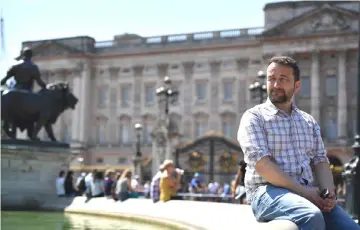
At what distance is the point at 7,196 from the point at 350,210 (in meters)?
7.05

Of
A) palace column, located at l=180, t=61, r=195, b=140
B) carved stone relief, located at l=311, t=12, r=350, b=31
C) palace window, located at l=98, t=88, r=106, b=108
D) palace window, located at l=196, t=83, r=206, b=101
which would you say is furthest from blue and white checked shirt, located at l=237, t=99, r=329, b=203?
palace window, located at l=98, t=88, r=106, b=108

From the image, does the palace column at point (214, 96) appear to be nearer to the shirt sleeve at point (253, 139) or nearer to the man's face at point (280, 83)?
the man's face at point (280, 83)

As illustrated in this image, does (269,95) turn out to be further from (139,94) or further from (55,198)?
(139,94)

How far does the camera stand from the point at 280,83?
423 centimetres

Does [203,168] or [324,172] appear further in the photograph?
[203,168]

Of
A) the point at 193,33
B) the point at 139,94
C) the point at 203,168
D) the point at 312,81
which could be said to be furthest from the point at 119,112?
the point at 203,168

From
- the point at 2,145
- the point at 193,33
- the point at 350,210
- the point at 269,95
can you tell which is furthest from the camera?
the point at 193,33

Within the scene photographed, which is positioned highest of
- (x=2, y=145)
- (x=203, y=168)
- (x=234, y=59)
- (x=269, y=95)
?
(x=234, y=59)

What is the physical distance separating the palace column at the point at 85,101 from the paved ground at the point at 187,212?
50.2 meters

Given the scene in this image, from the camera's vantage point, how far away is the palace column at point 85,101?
62.7 meters

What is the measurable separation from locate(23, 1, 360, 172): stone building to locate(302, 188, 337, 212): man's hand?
48117 mm

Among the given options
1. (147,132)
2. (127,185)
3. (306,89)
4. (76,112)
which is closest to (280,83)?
(127,185)

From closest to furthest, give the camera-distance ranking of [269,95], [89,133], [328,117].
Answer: [269,95] < [328,117] < [89,133]

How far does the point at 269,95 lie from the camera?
14.2 feet
